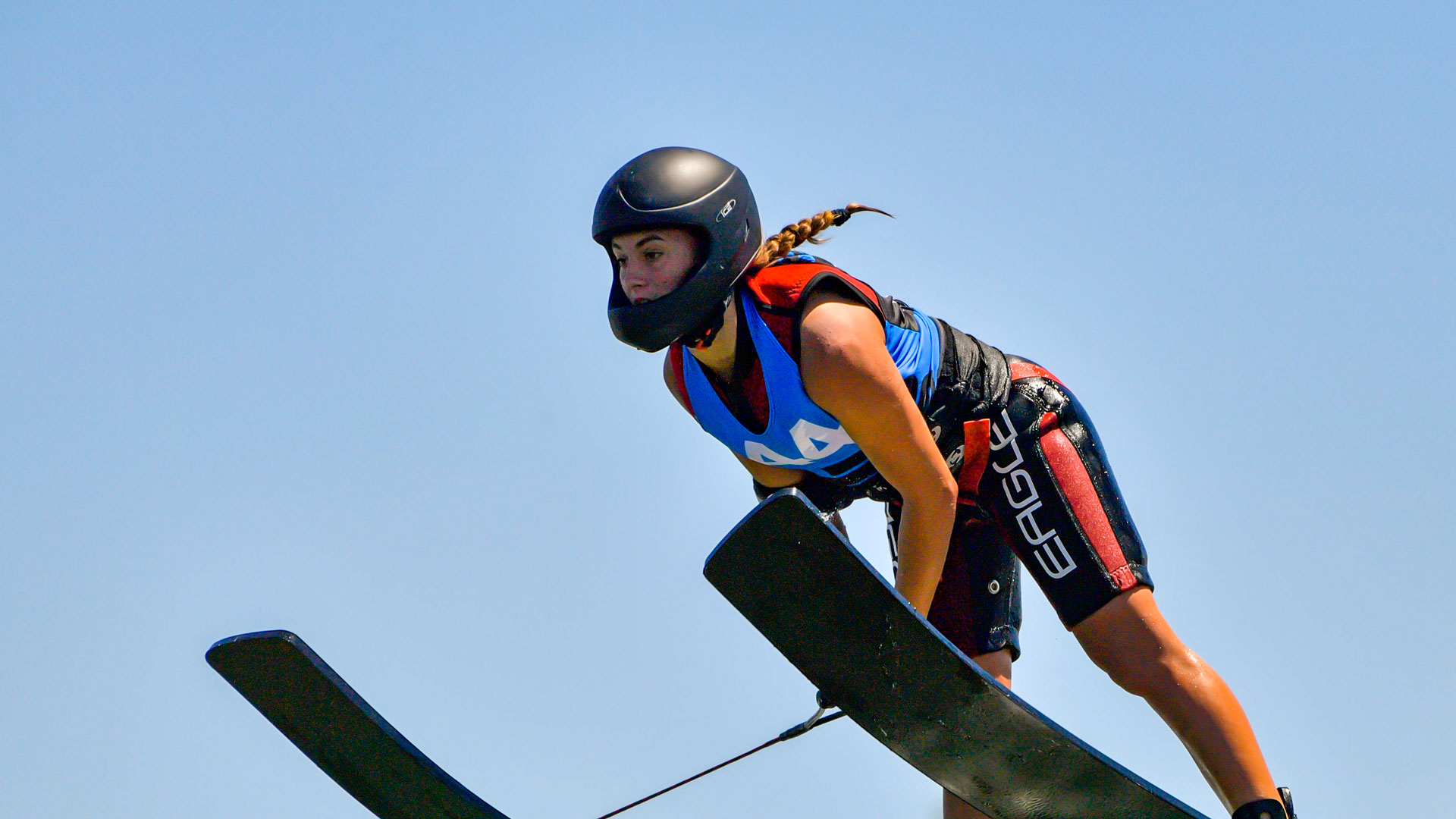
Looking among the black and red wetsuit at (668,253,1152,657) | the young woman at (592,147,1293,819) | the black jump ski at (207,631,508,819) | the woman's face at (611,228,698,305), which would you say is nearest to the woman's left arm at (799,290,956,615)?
the young woman at (592,147,1293,819)

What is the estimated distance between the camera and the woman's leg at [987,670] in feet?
15.6

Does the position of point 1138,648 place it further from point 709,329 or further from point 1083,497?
point 709,329

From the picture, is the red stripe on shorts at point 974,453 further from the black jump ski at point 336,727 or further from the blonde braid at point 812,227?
the black jump ski at point 336,727

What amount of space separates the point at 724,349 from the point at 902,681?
109 cm

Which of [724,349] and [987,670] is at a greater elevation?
[724,349]

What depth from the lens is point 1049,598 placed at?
443 centimetres

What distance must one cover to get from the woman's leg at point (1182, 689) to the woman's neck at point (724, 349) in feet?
4.27

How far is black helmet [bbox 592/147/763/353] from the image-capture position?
13.9 ft

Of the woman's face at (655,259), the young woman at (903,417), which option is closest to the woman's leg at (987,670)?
the young woman at (903,417)

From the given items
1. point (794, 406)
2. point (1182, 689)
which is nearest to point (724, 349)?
point (794, 406)

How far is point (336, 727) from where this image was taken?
4.91 metres

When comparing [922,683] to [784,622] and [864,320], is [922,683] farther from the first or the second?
[864,320]

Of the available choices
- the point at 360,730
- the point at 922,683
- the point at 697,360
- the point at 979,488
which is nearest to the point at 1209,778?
the point at 922,683

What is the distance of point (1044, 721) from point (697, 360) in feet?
4.81
